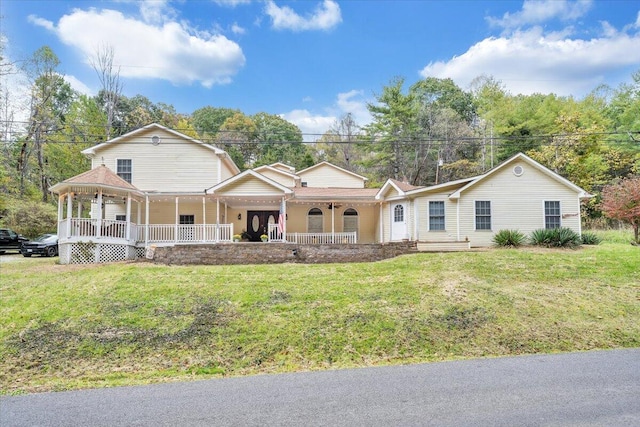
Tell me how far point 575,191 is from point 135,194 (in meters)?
20.4

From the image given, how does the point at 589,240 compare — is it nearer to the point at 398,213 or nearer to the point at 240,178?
the point at 398,213

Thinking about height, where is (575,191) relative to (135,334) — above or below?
above

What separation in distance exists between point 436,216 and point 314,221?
7.25 m

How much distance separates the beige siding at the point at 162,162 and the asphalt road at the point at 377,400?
597 inches

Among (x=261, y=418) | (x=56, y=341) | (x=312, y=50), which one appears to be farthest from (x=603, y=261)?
(x=312, y=50)

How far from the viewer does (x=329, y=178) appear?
2553 centimetres

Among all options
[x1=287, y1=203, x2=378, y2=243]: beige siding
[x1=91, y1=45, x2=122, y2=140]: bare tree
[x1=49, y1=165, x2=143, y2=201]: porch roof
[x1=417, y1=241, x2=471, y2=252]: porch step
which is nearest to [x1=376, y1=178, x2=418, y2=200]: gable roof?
[x1=287, y1=203, x2=378, y2=243]: beige siding

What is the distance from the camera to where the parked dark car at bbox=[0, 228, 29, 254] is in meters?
23.0

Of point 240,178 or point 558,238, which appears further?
point 240,178

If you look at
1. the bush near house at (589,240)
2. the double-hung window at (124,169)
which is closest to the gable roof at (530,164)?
the bush near house at (589,240)

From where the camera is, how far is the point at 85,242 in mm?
15672

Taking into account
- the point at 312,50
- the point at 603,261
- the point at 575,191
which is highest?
the point at 312,50

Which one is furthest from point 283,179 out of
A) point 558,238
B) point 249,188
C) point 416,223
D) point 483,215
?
point 558,238

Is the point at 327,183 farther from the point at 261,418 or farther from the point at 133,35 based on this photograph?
the point at 261,418
